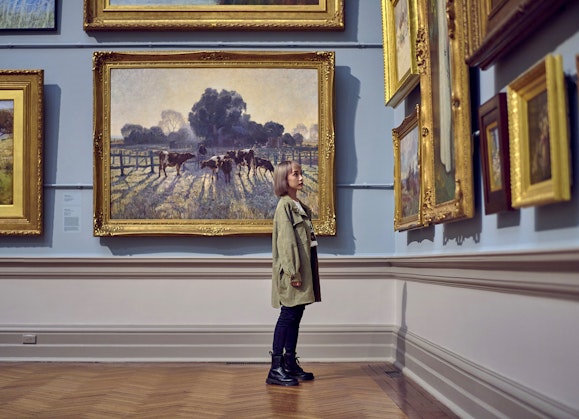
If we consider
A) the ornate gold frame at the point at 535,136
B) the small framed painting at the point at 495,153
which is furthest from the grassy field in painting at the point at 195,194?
the ornate gold frame at the point at 535,136

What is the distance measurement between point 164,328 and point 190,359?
43cm

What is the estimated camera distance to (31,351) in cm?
801

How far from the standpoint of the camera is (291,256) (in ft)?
21.1

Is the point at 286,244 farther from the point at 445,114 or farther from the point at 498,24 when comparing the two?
the point at 498,24

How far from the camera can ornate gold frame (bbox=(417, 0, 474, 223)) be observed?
4824 millimetres

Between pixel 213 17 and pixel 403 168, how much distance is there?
270 cm

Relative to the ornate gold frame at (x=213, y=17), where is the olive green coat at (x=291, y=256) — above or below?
below

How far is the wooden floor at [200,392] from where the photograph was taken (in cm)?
535

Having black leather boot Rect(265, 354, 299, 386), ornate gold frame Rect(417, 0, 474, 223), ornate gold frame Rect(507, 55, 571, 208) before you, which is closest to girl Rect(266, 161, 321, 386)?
black leather boot Rect(265, 354, 299, 386)

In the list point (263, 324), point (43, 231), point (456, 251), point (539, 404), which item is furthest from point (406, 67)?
point (43, 231)

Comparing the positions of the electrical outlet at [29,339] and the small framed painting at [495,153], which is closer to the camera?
the small framed painting at [495,153]

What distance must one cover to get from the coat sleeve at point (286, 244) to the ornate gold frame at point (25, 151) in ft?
9.70

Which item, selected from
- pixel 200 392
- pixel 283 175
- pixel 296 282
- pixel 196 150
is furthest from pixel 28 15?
pixel 200 392

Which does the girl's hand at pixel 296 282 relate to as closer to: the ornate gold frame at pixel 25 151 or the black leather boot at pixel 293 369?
the black leather boot at pixel 293 369
